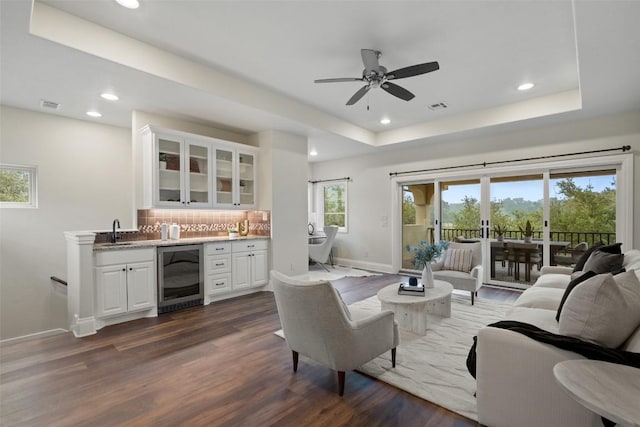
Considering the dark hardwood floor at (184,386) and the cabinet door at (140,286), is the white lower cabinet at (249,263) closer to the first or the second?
the cabinet door at (140,286)

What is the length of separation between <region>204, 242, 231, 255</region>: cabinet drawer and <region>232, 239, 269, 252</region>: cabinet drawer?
0.11 meters

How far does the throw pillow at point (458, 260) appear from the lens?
14.9ft

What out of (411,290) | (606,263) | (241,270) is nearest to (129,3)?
(241,270)

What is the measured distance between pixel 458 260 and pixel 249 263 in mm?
3218

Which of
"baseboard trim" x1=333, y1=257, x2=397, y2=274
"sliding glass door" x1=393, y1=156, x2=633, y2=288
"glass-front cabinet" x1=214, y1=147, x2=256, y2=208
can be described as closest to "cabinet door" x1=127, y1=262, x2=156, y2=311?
"glass-front cabinet" x1=214, y1=147, x2=256, y2=208

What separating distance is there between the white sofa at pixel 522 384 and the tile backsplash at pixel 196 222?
12.9 ft

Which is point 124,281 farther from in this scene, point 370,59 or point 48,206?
point 370,59

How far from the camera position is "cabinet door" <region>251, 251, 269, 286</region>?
16.3 feet

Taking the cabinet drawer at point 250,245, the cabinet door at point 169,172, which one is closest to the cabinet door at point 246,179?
the cabinet drawer at point 250,245

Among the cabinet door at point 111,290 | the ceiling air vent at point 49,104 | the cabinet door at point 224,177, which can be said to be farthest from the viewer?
the cabinet door at point 224,177

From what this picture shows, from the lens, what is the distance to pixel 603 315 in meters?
1.58

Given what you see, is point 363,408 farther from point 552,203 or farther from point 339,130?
point 552,203

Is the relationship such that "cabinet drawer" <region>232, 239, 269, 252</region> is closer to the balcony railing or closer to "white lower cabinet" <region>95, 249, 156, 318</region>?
"white lower cabinet" <region>95, 249, 156, 318</region>

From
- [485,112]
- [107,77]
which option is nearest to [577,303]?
[485,112]
